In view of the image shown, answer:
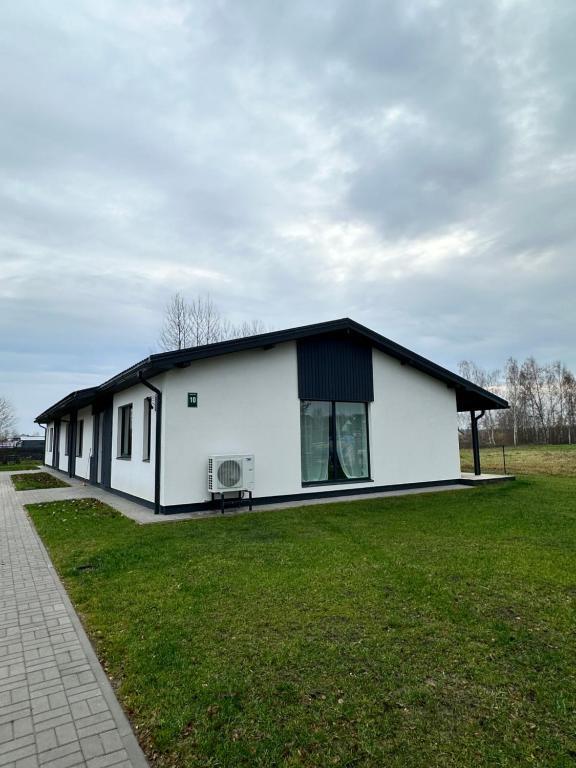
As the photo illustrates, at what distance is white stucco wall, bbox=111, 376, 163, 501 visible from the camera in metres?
9.10

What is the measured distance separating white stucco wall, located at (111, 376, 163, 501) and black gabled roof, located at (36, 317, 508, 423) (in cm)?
29

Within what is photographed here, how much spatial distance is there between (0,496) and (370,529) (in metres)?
10.5

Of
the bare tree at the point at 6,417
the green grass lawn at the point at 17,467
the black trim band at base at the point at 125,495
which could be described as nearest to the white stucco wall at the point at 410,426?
the black trim band at base at the point at 125,495

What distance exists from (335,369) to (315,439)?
5.68ft

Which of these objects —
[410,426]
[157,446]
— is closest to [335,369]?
[410,426]

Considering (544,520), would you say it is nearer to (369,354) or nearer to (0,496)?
(369,354)

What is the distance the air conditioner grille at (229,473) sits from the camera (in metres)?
8.51

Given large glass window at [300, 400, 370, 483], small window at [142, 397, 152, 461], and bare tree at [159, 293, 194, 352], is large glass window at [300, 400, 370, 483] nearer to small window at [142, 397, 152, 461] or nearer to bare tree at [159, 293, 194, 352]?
small window at [142, 397, 152, 461]

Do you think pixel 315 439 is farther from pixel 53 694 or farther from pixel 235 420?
pixel 53 694

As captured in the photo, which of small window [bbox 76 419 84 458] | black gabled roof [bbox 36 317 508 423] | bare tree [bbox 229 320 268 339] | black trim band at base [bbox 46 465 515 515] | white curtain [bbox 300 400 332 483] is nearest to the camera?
black gabled roof [bbox 36 317 508 423]

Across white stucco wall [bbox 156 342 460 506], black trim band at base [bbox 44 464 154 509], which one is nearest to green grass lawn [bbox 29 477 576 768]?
white stucco wall [bbox 156 342 460 506]

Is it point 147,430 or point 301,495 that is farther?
point 301,495

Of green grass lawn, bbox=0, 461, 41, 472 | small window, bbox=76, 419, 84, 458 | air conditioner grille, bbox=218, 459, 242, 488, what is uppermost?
small window, bbox=76, 419, 84, 458

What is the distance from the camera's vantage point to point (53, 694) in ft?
8.54
